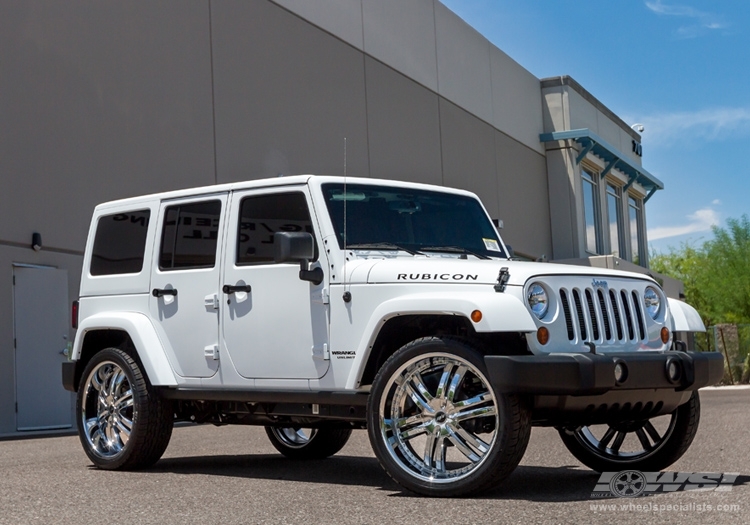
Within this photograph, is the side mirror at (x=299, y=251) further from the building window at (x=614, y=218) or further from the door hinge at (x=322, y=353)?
the building window at (x=614, y=218)

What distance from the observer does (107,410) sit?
887 centimetres

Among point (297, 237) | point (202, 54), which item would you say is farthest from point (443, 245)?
point (202, 54)

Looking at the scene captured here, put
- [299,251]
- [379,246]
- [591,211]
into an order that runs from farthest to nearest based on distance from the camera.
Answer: [591,211] < [379,246] < [299,251]

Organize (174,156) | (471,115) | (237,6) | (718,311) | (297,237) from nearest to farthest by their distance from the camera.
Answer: (297,237)
(174,156)
(237,6)
(471,115)
(718,311)

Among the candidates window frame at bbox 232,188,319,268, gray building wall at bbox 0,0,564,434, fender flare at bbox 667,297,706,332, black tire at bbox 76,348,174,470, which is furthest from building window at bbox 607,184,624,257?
window frame at bbox 232,188,319,268

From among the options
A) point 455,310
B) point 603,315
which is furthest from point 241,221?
A: point 603,315

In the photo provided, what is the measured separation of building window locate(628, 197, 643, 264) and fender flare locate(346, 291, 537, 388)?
4386 centimetres

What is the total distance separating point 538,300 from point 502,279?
25 centimetres

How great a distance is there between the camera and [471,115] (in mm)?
34656

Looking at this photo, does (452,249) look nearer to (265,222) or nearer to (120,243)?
(265,222)

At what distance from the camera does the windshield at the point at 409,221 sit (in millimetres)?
7656

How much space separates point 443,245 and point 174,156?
43.2 feet

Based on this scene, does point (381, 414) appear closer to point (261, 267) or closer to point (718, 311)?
point (261, 267)

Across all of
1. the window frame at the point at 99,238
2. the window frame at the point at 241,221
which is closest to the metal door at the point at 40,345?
the window frame at the point at 99,238
